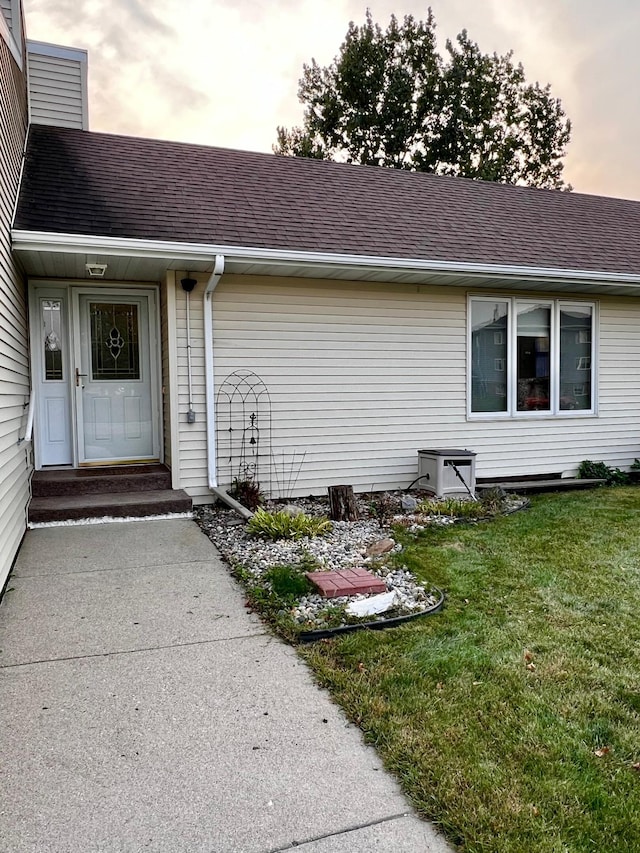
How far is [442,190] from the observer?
9391 mm

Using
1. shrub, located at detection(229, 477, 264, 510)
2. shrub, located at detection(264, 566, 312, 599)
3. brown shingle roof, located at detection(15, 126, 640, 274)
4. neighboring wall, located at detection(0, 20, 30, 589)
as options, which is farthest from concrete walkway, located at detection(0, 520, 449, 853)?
brown shingle roof, located at detection(15, 126, 640, 274)

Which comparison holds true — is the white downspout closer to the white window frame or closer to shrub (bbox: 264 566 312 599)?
shrub (bbox: 264 566 312 599)

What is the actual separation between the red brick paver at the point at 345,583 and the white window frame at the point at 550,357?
13.9 ft

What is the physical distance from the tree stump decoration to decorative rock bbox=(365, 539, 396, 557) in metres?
1.06

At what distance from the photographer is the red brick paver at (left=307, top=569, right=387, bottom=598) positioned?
12.4ft

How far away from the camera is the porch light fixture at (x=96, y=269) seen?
19.7ft

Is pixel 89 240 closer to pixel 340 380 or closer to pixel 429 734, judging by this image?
pixel 340 380

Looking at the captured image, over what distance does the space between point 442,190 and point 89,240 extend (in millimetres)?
5760

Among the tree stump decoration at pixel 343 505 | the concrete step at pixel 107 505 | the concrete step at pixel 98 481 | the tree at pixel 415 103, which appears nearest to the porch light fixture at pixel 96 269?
the concrete step at pixel 98 481

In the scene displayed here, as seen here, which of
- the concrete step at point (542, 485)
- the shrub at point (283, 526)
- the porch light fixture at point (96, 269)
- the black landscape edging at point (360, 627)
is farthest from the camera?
the concrete step at point (542, 485)

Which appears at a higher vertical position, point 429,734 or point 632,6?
point 632,6

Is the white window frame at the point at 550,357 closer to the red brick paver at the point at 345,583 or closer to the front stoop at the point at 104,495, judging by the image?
the front stoop at the point at 104,495

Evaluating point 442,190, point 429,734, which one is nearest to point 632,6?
point 442,190

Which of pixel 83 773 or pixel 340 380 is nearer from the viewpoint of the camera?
pixel 83 773
